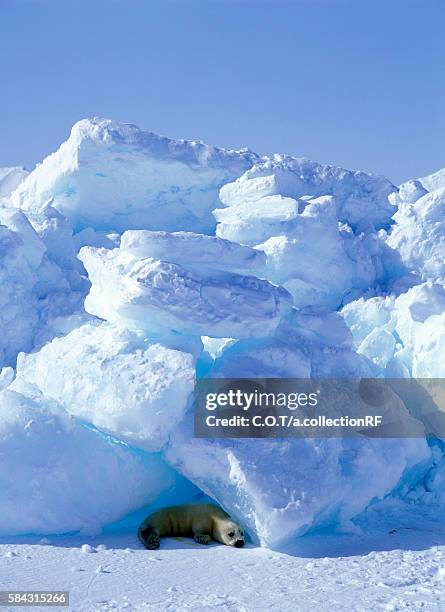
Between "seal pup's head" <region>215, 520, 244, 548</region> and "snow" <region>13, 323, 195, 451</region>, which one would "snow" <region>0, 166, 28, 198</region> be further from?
"seal pup's head" <region>215, 520, 244, 548</region>

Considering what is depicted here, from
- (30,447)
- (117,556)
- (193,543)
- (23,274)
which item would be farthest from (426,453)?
(23,274)

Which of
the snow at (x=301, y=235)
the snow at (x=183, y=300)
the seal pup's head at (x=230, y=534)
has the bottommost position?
the seal pup's head at (x=230, y=534)

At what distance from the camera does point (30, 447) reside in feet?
14.5

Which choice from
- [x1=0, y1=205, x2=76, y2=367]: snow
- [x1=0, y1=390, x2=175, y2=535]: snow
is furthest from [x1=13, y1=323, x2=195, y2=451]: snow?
[x1=0, y1=205, x2=76, y2=367]: snow

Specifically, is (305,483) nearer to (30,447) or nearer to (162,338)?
(162,338)

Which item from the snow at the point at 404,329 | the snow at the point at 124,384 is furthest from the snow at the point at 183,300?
the snow at the point at 404,329

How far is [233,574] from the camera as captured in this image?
12.1ft

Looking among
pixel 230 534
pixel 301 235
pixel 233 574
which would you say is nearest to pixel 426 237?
pixel 301 235

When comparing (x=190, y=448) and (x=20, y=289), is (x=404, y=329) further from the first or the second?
(x=20, y=289)

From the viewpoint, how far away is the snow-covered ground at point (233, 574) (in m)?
3.27

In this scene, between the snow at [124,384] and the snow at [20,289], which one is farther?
the snow at [20,289]

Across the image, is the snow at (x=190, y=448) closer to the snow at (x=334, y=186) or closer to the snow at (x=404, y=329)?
the snow at (x=404, y=329)

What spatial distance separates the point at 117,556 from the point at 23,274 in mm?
4291

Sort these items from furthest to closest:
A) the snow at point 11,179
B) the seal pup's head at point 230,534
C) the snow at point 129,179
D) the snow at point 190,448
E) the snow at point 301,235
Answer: the snow at point 11,179 → the snow at point 129,179 → the snow at point 301,235 → the seal pup's head at point 230,534 → the snow at point 190,448
